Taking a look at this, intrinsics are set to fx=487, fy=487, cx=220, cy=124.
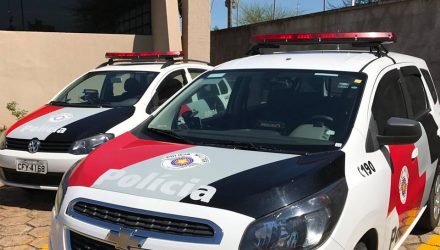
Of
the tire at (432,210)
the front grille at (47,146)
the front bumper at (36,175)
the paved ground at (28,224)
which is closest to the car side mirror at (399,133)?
the tire at (432,210)

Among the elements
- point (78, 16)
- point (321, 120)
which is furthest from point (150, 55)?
point (78, 16)

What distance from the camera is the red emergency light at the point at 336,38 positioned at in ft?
12.6

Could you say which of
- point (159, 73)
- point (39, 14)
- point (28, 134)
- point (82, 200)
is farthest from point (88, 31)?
point (82, 200)

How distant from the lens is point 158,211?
2.27 meters

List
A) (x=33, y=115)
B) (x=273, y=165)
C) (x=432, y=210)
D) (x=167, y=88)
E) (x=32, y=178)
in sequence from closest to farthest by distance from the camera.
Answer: (x=273, y=165) → (x=432, y=210) → (x=32, y=178) → (x=33, y=115) → (x=167, y=88)

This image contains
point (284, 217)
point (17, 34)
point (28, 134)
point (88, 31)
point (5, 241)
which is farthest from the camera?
point (88, 31)

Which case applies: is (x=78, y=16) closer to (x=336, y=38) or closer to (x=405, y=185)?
(x=336, y=38)

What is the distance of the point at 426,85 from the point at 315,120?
6.34 feet

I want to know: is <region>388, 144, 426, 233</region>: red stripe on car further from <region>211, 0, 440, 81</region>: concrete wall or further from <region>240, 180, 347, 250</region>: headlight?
<region>211, 0, 440, 81</region>: concrete wall

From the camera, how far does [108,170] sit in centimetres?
270

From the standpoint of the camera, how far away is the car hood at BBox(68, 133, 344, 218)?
2.30 metres

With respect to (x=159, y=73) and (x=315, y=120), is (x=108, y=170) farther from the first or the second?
(x=159, y=73)

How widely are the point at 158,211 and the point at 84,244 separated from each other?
50cm

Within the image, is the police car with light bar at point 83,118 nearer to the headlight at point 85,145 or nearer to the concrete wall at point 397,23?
the headlight at point 85,145
